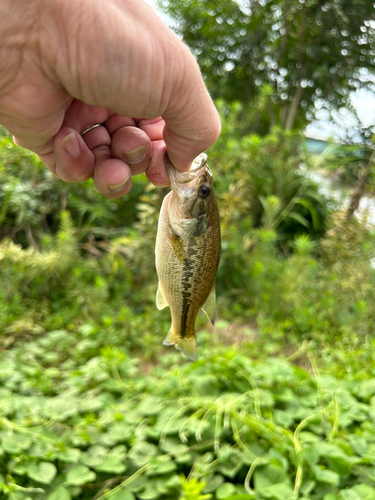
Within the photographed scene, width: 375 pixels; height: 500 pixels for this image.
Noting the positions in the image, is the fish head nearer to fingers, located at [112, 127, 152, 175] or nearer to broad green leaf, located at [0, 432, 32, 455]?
fingers, located at [112, 127, 152, 175]

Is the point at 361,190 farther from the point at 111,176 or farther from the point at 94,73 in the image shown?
the point at 94,73

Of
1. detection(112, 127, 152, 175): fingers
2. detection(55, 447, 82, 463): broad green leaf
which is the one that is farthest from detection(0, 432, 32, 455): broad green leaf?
detection(112, 127, 152, 175): fingers

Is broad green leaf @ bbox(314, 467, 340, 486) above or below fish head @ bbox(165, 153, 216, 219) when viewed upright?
Result: below

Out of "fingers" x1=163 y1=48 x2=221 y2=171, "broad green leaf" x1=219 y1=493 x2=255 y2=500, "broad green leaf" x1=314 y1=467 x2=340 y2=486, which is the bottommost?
"broad green leaf" x1=219 y1=493 x2=255 y2=500

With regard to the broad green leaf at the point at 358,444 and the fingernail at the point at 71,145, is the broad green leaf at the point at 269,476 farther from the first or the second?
the fingernail at the point at 71,145

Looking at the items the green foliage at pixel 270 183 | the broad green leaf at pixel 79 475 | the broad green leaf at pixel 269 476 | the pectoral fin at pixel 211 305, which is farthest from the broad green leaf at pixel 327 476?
the green foliage at pixel 270 183

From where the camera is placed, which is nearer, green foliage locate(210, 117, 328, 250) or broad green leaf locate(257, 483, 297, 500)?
broad green leaf locate(257, 483, 297, 500)

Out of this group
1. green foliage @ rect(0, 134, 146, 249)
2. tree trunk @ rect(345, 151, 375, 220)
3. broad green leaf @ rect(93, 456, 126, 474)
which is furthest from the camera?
tree trunk @ rect(345, 151, 375, 220)
